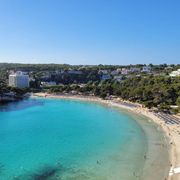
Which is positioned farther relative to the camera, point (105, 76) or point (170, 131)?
point (105, 76)

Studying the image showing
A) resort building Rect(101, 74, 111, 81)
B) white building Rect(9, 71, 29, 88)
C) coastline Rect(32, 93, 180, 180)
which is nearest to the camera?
coastline Rect(32, 93, 180, 180)

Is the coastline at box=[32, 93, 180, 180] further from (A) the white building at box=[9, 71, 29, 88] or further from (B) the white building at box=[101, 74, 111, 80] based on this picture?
(B) the white building at box=[101, 74, 111, 80]

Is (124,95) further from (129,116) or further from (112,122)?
(112,122)

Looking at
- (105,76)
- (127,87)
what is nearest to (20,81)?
(105,76)

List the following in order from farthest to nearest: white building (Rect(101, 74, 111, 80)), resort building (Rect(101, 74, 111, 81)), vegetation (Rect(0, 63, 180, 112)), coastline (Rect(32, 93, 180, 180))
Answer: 1. white building (Rect(101, 74, 111, 80))
2. resort building (Rect(101, 74, 111, 81))
3. vegetation (Rect(0, 63, 180, 112))
4. coastline (Rect(32, 93, 180, 180))

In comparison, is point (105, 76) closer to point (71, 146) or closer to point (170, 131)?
point (170, 131)

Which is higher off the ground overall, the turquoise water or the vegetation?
the vegetation

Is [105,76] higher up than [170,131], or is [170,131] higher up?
[105,76]

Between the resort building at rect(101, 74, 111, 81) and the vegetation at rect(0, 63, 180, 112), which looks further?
the resort building at rect(101, 74, 111, 81)

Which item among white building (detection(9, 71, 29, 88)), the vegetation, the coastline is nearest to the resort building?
the vegetation

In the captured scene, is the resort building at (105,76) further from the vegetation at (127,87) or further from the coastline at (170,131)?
the coastline at (170,131)
